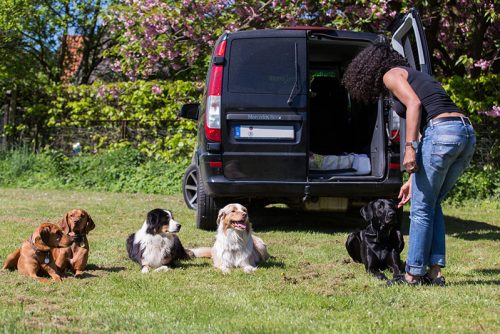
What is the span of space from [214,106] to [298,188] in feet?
4.10

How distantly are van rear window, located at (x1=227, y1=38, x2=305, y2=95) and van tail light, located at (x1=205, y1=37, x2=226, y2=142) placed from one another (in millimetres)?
119

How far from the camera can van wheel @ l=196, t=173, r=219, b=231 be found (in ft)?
26.1

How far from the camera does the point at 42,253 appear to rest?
532 centimetres

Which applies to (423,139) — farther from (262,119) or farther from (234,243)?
(262,119)

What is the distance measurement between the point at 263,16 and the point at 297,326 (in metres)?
9.14

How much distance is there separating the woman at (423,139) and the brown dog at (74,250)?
239 cm

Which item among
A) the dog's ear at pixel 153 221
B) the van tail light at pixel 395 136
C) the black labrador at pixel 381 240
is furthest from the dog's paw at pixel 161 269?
the van tail light at pixel 395 136

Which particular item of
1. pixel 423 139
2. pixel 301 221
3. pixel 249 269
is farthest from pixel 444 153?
pixel 301 221

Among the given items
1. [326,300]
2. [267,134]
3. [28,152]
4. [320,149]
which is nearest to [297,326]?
[326,300]

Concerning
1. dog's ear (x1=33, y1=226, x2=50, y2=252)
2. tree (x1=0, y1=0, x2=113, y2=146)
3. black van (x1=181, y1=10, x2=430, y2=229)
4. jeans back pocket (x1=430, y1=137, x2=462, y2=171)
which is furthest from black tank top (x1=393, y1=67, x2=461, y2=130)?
tree (x1=0, y1=0, x2=113, y2=146)

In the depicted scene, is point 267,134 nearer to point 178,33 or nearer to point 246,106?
point 246,106

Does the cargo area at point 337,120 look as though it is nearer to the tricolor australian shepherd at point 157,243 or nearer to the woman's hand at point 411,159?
the tricolor australian shepherd at point 157,243

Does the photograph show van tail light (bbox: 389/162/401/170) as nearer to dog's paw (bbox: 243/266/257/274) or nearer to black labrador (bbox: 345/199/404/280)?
black labrador (bbox: 345/199/404/280)

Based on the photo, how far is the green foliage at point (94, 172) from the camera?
1319 cm
